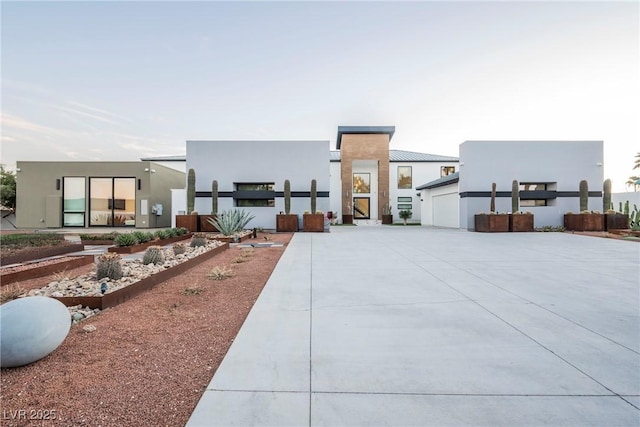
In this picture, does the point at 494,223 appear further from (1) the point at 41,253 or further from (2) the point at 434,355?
(1) the point at 41,253

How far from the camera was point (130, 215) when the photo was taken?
20984mm

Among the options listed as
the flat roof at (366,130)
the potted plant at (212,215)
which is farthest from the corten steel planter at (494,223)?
the potted plant at (212,215)

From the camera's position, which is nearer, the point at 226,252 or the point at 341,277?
the point at 341,277

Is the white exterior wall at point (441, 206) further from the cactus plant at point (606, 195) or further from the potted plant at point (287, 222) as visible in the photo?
the potted plant at point (287, 222)

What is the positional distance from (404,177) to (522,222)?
47.1 feet

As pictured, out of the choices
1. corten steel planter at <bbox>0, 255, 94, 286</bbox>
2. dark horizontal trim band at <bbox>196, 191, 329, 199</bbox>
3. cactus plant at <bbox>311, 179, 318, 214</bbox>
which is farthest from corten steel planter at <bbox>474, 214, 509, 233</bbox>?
corten steel planter at <bbox>0, 255, 94, 286</bbox>

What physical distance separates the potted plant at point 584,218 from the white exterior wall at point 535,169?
0.65 m

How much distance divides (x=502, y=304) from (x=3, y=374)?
5.32 m

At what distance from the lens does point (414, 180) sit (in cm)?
2975

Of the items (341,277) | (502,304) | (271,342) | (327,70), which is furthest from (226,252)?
(327,70)

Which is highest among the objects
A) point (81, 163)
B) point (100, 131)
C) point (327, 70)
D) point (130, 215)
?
point (327, 70)

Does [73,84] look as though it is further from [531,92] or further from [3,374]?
[531,92]

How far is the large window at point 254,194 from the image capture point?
18.8 m

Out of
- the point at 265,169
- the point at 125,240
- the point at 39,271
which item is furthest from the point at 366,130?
the point at 39,271
